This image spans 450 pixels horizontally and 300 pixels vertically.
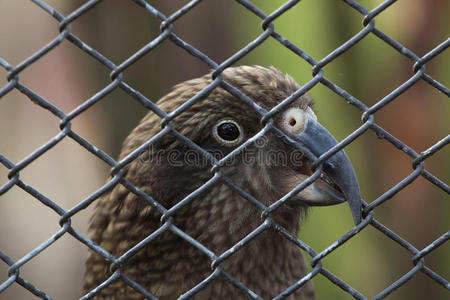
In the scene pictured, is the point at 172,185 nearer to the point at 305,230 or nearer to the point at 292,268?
the point at 292,268

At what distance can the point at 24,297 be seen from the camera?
6.08 m

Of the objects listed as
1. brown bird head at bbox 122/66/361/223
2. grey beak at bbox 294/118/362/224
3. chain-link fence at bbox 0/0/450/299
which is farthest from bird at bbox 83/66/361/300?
chain-link fence at bbox 0/0/450/299

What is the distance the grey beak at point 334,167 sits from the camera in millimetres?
1993

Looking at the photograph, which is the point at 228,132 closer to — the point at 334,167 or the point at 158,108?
the point at 334,167

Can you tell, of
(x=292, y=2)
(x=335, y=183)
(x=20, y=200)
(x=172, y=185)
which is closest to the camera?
(x=292, y=2)

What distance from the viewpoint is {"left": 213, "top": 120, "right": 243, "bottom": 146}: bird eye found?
7.90ft

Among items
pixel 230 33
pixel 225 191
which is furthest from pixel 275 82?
pixel 230 33

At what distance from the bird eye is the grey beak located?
279 millimetres

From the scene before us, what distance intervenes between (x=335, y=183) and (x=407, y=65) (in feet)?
8.23

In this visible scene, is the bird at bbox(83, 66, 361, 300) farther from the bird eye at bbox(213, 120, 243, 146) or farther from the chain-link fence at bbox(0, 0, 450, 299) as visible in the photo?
the chain-link fence at bbox(0, 0, 450, 299)

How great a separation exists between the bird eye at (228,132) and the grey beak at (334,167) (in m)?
0.28

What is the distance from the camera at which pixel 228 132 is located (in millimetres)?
2416

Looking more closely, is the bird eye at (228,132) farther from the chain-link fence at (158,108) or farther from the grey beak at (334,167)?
the chain-link fence at (158,108)

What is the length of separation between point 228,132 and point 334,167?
49cm
